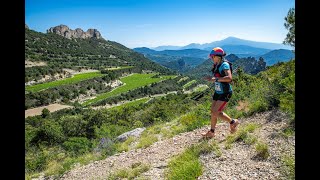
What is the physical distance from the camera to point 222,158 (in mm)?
5684

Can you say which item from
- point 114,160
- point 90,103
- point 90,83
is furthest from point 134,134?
point 90,83

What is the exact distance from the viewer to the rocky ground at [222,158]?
193 inches

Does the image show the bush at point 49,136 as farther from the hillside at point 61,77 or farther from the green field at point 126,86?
the green field at point 126,86

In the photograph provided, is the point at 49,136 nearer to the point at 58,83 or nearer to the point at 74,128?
the point at 74,128

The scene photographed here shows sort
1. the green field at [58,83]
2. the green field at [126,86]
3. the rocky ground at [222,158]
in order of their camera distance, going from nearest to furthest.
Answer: the rocky ground at [222,158] < the green field at [58,83] < the green field at [126,86]

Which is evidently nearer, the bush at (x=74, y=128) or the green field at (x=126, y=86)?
the bush at (x=74, y=128)

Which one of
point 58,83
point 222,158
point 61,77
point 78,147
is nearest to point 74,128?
point 78,147

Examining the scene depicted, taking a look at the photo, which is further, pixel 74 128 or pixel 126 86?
pixel 126 86

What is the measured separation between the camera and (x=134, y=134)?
1160 centimetres

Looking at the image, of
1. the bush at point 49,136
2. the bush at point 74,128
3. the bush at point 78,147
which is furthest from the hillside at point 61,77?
the bush at point 78,147

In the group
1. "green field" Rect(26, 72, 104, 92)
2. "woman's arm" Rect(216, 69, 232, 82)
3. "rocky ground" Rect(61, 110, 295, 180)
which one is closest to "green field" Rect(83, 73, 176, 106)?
"green field" Rect(26, 72, 104, 92)

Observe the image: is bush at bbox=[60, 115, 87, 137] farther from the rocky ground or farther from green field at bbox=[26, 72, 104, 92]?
green field at bbox=[26, 72, 104, 92]

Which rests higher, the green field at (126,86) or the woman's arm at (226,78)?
the woman's arm at (226,78)
